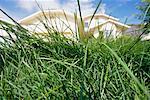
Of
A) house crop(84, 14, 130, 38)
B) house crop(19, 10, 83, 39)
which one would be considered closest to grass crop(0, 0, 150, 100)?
house crop(19, 10, 83, 39)

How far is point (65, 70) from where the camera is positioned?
0.79 meters

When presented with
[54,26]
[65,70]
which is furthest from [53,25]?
[65,70]

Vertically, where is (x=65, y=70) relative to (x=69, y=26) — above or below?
below

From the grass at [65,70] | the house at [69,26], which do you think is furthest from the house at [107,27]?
the grass at [65,70]

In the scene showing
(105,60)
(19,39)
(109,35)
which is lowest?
(105,60)

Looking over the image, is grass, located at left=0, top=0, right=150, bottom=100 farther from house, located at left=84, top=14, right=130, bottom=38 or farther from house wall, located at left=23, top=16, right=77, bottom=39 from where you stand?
house, located at left=84, top=14, right=130, bottom=38

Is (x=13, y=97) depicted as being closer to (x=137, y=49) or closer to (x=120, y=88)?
(x=120, y=88)

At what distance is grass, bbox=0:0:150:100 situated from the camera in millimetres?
630

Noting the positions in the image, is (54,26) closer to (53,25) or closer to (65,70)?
(53,25)

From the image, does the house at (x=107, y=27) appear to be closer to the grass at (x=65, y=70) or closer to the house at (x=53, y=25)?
the house at (x=53, y=25)

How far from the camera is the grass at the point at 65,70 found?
2.07 feet

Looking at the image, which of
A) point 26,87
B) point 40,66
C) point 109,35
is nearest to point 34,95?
point 26,87

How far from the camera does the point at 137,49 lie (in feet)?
3.13

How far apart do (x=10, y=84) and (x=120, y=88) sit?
23 centimetres
